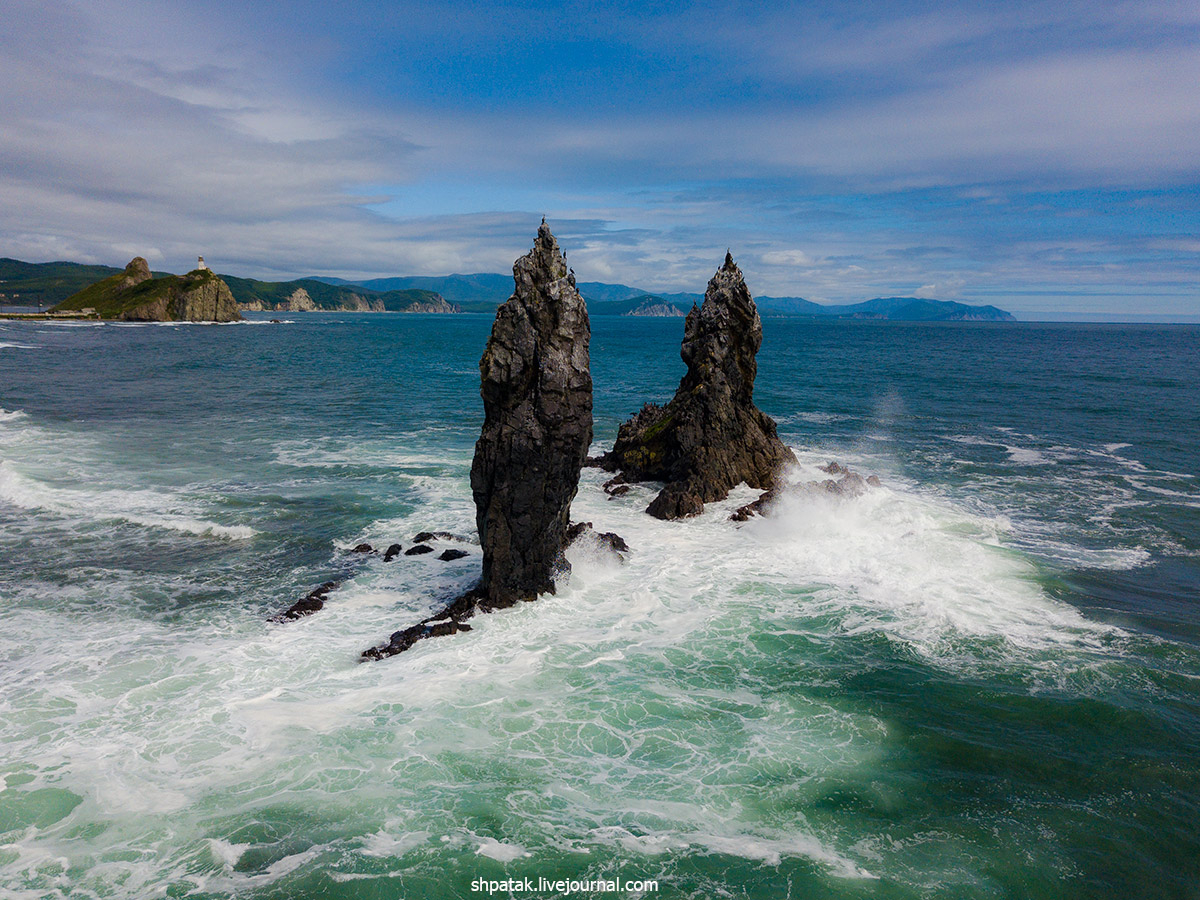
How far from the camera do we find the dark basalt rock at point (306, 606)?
2162 centimetres

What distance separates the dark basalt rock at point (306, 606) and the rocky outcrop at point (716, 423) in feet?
53.5

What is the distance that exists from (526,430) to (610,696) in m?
8.80

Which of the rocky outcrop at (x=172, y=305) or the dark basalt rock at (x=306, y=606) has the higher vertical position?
the rocky outcrop at (x=172, y=305)

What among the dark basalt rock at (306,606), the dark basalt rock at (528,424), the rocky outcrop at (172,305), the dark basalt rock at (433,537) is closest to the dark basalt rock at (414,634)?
the dark basalt rock at (528,424)

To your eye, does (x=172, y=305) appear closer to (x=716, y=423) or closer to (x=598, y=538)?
(x=716, y=423)

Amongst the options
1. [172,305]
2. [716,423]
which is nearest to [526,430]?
[716,423]

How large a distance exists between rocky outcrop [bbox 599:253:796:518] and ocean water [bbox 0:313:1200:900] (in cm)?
261

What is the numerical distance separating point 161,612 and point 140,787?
9.31 m

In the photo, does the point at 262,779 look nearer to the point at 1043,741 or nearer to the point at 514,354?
the point at 514,354

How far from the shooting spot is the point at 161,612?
21.9 metres

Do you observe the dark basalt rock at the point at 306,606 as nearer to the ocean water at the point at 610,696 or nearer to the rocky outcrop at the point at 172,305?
the ocean water at the point at 610,696

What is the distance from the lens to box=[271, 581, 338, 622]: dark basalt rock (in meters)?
21.6

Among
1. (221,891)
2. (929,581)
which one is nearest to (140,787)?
(221,891)

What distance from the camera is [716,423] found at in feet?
118
